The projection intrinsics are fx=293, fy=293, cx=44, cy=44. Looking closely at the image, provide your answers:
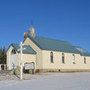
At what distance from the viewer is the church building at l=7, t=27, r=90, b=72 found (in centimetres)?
4612

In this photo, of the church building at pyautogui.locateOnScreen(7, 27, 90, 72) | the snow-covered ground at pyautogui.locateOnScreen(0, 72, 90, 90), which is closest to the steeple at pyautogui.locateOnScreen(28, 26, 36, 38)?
the church building at pyautogui.locateOnScreen(7, 27, 90, 72)

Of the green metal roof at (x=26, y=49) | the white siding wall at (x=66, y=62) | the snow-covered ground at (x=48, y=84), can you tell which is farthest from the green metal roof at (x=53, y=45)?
the snow-covered ground at (x=48, y=84)

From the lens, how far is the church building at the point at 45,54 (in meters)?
46.1

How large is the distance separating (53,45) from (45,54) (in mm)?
3573

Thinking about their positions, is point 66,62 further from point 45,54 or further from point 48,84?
point 48,84

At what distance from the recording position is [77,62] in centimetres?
5459

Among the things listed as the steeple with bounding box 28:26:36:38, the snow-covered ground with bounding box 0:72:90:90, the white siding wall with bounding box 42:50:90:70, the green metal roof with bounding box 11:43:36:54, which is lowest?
the snow-covered ground with bounding box 0:72:90:90

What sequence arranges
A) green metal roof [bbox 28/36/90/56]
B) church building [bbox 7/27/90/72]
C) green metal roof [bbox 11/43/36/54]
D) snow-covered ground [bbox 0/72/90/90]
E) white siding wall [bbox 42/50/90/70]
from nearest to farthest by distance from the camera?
1. snow-covered ground [bbox 0/72/90/90]
2. green metal roof [bbox 11/43/36/54]
3. church building [bbox 7/27/90/72]
4. white siding wall [bbox 42/50/90/70]
5. green metal roof [bbox 28/36/90/56]

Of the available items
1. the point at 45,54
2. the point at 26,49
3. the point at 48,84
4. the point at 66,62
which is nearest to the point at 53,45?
the point at 45,54

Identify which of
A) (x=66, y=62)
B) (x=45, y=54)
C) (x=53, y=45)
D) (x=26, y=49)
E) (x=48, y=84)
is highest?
(x=53, y=45)

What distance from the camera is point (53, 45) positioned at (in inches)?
1970

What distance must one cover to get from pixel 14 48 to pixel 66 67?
34.8 ft

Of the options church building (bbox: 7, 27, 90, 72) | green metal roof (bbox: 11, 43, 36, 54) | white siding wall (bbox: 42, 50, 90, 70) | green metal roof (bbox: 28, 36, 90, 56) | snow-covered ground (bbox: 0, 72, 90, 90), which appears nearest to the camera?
snow-covered ground (bbox: 0, 72, 90, 90)

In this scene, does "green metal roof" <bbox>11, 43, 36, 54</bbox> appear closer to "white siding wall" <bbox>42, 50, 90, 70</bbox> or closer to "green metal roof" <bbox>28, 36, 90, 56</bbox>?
"green metal roof" <bbox>28, 36, 90, 56</bbox>
